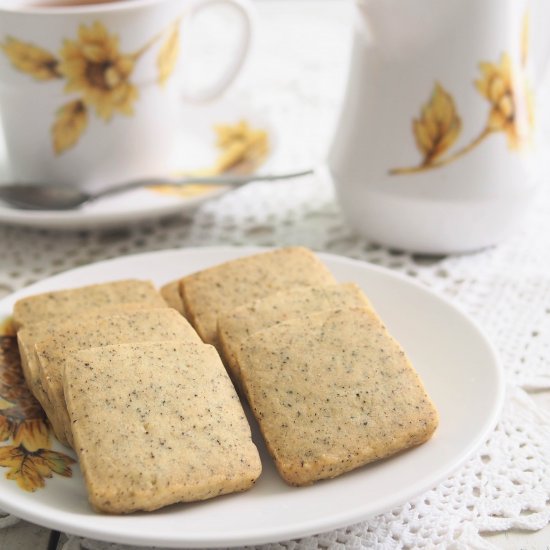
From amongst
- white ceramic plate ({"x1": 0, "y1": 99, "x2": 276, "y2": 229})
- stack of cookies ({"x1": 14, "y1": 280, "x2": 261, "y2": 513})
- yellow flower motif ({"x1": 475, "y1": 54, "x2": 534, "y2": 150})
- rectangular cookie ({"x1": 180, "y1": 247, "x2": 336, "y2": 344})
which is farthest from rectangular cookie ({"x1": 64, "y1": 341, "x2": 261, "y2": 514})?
yellow flower motif ({"x1": 475, "y1": 54, "x2": 534, "y2": 150})

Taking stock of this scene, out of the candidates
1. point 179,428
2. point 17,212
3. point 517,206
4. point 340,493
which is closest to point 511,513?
point 340,493

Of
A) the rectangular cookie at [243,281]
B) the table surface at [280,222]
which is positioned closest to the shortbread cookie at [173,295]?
the rectangular cookie at [243,281]

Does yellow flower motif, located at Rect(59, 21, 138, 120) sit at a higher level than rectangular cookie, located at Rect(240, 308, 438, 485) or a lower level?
higher

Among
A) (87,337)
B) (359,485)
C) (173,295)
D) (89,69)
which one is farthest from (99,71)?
(359,485)

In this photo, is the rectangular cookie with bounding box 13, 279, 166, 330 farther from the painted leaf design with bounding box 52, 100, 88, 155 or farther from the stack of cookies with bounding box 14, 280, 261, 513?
the painted leaf design with bounding box 52, 100, 88, 155

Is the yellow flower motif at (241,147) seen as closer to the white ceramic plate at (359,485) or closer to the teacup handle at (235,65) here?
the teacup handle at (235,65)

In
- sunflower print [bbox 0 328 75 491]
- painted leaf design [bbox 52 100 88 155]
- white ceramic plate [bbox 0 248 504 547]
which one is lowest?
sunflower print [bbox 0 328 75 491]

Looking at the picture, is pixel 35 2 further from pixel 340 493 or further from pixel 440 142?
pixel 340 493
